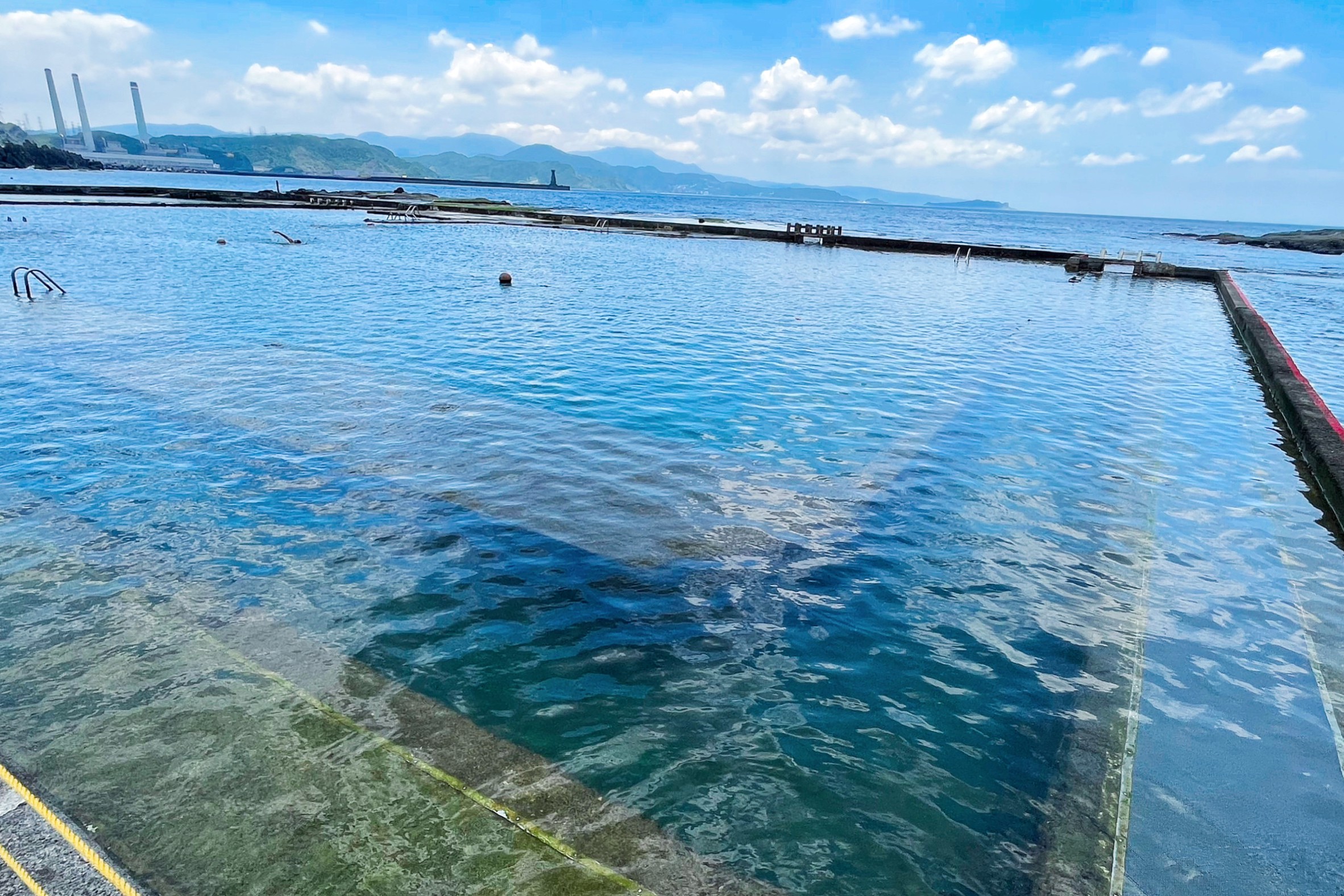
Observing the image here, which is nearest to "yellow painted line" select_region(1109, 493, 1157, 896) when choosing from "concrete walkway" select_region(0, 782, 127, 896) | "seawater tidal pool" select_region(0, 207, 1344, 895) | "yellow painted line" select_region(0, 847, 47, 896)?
"seawater tidal pool" select_region(0, 207, 1344, 895)

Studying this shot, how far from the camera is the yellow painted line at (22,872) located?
393cm

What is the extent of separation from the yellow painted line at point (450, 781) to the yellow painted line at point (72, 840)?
168cm

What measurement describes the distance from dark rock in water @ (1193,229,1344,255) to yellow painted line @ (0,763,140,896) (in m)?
131

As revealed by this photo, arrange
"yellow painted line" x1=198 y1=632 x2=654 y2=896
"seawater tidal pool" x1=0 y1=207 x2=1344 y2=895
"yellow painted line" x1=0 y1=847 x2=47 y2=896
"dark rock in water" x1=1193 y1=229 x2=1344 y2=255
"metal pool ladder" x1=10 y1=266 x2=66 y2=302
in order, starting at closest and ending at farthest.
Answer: "yellow painted line" x1=0 y1=847 x2=47 y2=896 → "yellow painted line" x1=198 y1=632 x2=654 y2=896 → "seawater tidal pool" x1=0 y1=207 x2=1344 y2=895 → "metal pool ladder" x1=10 y1=266 x2=66 y2=302 → "dark rock in water" x1=1193 y1=229 x2=1344 y2=255

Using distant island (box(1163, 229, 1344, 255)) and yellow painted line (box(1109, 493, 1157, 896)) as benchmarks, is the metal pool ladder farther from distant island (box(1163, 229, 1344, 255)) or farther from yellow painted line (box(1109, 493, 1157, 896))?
distant island (box(1163, 229, 1344, 255))

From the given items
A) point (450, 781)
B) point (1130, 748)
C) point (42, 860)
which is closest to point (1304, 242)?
point (1130, 748)

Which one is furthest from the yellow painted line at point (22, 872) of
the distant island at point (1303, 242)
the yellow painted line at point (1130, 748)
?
the distant island at point (1303, 242)

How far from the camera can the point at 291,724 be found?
224 inches

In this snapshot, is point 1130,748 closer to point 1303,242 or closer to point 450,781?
point 450,781

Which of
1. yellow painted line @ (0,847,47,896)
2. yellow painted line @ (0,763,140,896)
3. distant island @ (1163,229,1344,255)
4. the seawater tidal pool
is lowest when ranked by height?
the seawater tidal pool

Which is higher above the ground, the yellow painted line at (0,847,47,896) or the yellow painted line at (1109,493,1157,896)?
the yellow painted line at (0,847,47,896)

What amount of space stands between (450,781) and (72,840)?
2.24 metres

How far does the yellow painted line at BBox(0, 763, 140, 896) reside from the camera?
13.4 ft

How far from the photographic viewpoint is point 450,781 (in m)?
5.16
